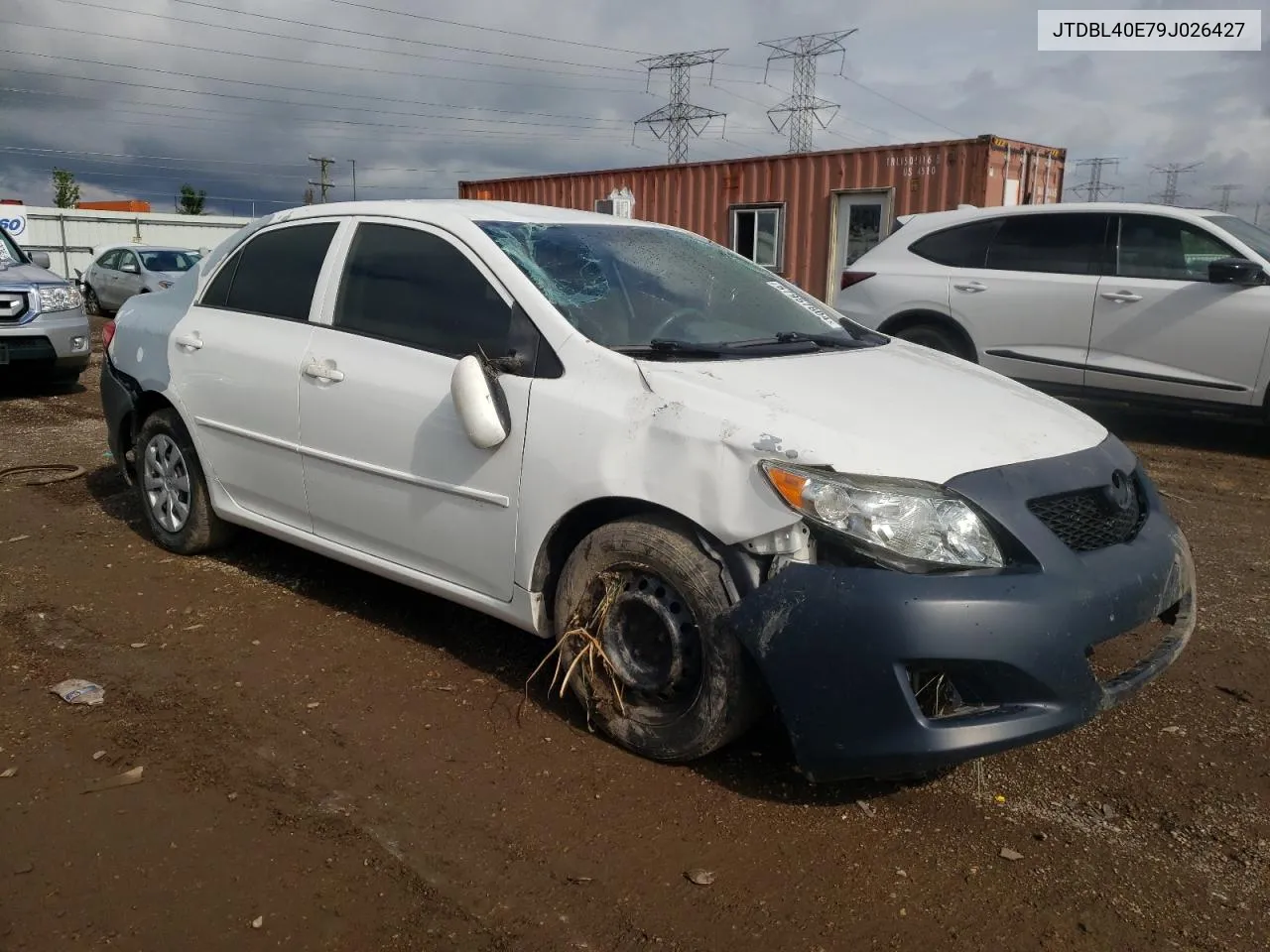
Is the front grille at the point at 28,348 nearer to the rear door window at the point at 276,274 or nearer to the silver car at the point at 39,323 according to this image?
the silver car at the point at 39,323

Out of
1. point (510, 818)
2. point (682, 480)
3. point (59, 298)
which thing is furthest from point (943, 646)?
point (59, 298)

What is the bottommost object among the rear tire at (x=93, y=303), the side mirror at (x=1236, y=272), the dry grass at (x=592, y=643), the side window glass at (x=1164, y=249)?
the dry grass at (x=592, y=643)

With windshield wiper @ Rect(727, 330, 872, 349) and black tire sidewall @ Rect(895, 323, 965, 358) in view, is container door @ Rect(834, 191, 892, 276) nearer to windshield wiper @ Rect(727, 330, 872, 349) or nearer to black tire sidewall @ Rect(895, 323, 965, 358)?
black tire sidewall @ Rect(895, 323, 965, 358)

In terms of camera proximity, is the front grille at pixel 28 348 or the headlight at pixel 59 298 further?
the headlight at pixel 59 298

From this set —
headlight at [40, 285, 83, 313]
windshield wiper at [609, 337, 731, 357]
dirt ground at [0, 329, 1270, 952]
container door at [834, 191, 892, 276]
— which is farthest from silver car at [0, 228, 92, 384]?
container door at [834, 191, 892, 276]

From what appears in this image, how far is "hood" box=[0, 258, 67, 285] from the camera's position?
10.0 metres

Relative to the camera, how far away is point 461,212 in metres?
3.88

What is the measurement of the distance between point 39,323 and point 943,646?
33.0ft

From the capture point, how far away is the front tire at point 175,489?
4.81m

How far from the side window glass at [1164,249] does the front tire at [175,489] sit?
651 cm

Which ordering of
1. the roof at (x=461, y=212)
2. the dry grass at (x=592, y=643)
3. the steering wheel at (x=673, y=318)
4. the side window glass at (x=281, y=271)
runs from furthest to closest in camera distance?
the side window glass at (x=281, y=271)
the roof at (x=461, y=212)
the steering wheel at (x=673, y=318)
the dry grass at (x=592, y=643)

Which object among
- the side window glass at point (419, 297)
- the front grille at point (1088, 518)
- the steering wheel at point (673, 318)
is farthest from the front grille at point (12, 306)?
the front grille at point (1088, 518)

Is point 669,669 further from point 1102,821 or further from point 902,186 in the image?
point 902,186

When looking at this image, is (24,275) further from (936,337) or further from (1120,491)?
(1120,491)
